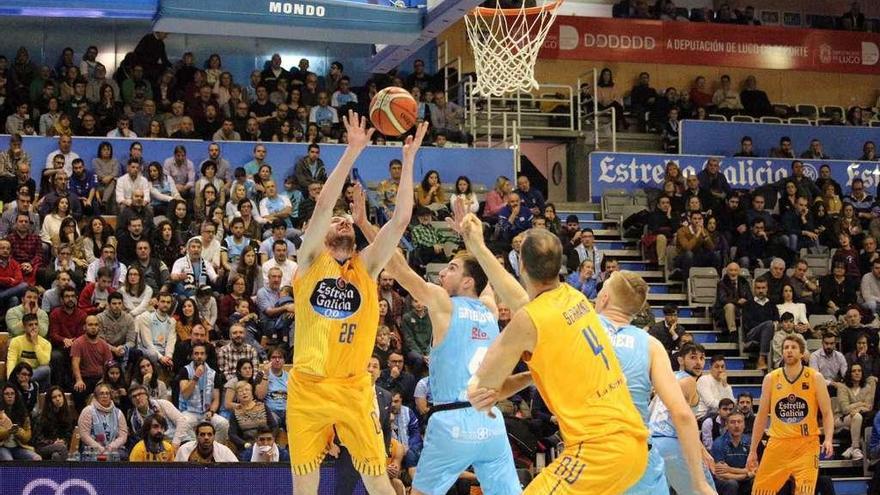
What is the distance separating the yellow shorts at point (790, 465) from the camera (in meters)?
11.8

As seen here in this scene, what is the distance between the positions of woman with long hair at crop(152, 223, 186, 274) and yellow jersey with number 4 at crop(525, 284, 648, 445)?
10.8m

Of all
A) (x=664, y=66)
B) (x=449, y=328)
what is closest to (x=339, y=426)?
Answer: (x=449, y=328)

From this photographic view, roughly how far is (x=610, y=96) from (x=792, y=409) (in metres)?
13.9

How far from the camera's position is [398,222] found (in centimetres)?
776

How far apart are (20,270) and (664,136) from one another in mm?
12601

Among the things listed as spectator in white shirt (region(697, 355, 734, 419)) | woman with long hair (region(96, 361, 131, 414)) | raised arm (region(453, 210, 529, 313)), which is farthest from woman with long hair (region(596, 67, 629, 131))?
raised arm (region(453, 210, 529, 313))

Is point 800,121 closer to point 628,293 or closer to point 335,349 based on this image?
point 335,349

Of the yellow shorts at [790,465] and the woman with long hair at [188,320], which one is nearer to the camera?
the yellow shorts at [790,465]

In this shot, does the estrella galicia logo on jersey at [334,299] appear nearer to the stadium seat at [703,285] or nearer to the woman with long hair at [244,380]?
the woman with long hair at [244,380]

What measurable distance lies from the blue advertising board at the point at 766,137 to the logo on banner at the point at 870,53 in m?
3.51

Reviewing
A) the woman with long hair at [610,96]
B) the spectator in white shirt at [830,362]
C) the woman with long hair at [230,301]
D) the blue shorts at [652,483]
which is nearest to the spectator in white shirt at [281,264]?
the woman with long hair at [230,301]

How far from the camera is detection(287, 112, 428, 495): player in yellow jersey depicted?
7855mm

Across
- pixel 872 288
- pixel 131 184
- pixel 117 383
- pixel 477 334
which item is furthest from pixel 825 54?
pixel 477 334

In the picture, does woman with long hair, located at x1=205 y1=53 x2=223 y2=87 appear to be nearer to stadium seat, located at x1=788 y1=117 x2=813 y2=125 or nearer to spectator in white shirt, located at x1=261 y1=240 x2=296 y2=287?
spectator in white shirt, located at x1=261 y1=240 x2=296 y2=287
